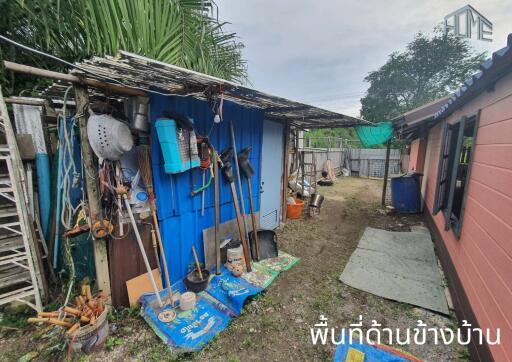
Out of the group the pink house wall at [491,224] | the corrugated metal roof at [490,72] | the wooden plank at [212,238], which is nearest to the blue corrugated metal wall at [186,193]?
the wooden plank at [212,238]

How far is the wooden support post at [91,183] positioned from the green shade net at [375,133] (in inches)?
229

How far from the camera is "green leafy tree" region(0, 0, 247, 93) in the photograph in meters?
1.99

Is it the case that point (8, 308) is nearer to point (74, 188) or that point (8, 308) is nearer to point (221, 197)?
point (74, 188)

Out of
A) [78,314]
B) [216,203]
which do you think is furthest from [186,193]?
[78,314]

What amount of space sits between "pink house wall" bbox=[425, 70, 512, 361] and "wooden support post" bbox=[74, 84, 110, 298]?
3.32 metres

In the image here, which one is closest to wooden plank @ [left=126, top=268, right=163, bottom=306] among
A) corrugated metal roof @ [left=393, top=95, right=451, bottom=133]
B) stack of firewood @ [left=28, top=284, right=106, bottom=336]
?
stack of firewood @ [left=28, top=284, right=106, bottom=336]

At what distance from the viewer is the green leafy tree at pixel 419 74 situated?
1462 centimetres

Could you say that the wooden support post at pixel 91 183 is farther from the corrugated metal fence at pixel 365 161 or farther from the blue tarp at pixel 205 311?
the corrugated metal fence at pixel 365 161

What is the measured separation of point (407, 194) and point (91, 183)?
686 cm

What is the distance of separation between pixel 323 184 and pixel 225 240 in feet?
25.8

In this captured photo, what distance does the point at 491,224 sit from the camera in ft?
6.17

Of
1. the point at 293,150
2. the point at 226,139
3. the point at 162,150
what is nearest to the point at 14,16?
the point at 162,150

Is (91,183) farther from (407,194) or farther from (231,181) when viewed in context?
(407,194)

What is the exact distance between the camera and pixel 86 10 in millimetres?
1958
